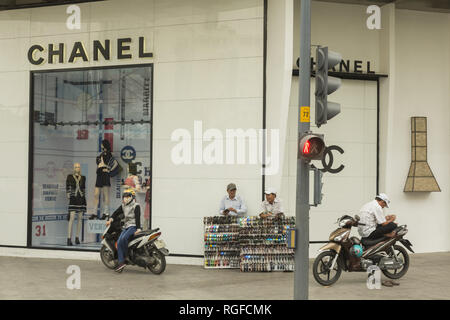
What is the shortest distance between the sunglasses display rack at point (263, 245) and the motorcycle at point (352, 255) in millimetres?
1276

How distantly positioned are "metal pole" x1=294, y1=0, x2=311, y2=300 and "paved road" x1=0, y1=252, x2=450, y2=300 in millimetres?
1412

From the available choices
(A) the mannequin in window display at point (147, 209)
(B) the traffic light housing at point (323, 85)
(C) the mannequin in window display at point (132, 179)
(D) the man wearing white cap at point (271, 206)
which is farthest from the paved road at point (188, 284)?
(B) the traffic light housing at point (323, 85)

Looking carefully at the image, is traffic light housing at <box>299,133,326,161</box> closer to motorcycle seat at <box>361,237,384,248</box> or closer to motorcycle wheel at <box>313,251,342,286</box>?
motorcycle wheel at <box>313,251,342,286</box>

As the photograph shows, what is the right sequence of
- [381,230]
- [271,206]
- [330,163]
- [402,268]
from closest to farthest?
[381,230], [402,268], [271,206], [330,163]

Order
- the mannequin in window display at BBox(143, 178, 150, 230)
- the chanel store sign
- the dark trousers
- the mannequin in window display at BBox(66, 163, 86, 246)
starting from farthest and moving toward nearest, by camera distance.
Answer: the mannequin in window display at BBox(66, 163, 86, 246)
the chanel store sign
the mannequin in window display at BBox(143, 178, 150, 230)
the dark trousers

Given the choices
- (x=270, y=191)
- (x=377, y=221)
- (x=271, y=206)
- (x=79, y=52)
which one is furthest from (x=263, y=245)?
(x=79, y=52)

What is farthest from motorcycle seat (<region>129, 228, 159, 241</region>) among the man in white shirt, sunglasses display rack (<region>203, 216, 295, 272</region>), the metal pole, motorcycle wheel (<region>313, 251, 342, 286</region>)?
the metal pole

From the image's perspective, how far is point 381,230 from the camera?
1083 centimetres

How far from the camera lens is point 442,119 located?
611 inches

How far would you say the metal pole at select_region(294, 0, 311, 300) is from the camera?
27.2 ft

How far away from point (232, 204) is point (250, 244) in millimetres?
985

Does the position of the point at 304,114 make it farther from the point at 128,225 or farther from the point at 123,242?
the point at 123,242
